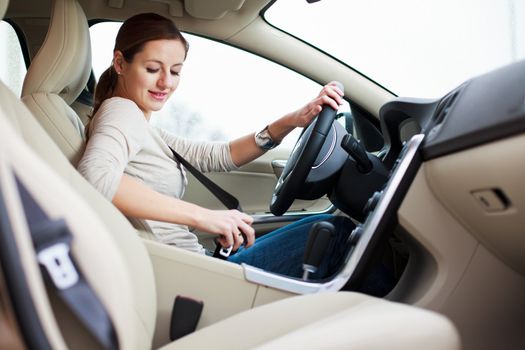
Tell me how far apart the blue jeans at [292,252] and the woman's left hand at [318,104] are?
0.27m

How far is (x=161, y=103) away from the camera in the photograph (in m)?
1.47

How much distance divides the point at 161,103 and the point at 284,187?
0.37 meters

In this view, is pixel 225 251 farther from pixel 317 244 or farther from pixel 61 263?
pixel 61 263

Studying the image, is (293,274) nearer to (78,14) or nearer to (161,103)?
(161,103)

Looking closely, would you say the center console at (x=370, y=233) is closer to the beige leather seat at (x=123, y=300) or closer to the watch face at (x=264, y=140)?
the beige leather seat at (x=123, y=300)

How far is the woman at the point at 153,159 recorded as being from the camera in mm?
1202

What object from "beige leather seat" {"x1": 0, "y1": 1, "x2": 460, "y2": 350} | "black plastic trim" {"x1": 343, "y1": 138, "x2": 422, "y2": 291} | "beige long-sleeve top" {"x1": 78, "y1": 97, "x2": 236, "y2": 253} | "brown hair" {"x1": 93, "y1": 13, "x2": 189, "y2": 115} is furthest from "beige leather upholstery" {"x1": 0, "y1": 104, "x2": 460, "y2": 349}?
"brown hair" {"x1": 93, "y1": 13, "x2": 189, "y2": 115}

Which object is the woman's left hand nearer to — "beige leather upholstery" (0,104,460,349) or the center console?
the center console

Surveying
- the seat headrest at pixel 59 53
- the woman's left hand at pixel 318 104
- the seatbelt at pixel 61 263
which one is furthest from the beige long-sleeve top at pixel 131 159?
the seatbelt at pixel 61 263

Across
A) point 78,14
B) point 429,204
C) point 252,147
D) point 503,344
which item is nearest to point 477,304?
point 503,344

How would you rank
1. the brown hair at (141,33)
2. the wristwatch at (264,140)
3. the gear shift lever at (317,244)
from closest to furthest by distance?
the gear shift lever at (317,244), the brown hair at (141,33), the wristwatch at (264,140)

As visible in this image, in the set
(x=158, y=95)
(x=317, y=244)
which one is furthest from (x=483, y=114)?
(x=158, y=95)

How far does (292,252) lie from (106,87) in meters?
0.62

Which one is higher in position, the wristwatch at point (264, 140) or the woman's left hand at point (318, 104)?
the woman's left hand at point (318, 104)
